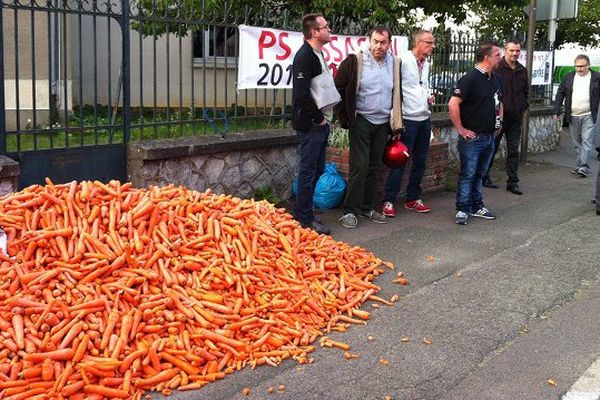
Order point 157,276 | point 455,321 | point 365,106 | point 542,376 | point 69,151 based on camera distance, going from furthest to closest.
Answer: point 365,106
point 69,151
point 455,321
point 157,276
point 542,376

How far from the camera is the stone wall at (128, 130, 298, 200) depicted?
7.00m

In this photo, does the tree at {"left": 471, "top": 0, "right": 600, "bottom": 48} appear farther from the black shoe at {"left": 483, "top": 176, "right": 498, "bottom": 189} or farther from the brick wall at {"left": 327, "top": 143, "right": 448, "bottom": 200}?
the brick wall at {"left": 327, "top": 143, "right": 448, "bottom": 200}

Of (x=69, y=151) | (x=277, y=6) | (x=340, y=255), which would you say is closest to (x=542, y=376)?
(x=340, y=255)

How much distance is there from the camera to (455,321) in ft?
16.0

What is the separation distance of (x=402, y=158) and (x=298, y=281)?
2.96m

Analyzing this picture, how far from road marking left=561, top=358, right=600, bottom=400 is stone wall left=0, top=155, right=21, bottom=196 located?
4.40m

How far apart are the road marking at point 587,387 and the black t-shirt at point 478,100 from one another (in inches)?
150

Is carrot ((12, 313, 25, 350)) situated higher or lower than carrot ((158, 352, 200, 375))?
higher

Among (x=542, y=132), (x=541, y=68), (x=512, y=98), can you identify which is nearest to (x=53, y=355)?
(x=512, y=98)

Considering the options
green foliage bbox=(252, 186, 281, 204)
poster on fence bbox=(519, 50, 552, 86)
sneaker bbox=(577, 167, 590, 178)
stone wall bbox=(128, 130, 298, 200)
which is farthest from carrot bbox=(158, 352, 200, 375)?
poster on fence bbox=(519, 50, 552, 86)

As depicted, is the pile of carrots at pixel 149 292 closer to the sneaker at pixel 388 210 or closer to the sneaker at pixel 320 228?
the sneaker at pixel 320 228

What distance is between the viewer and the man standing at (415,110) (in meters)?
7.80

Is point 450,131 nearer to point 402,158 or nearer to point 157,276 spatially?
point 402,158

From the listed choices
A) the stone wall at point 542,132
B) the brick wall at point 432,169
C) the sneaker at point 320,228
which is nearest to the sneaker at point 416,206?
the brick wall at point 432,169
